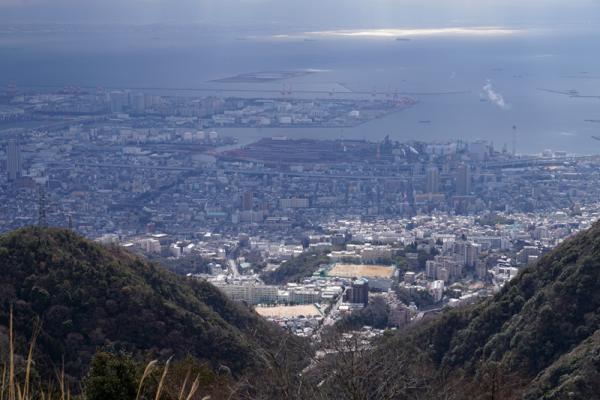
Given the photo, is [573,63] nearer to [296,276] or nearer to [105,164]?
[105,164]

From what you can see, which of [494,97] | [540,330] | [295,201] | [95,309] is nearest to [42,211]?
[95,309]

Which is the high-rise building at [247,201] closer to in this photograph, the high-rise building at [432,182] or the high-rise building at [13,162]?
the high-rise building at [432,182]

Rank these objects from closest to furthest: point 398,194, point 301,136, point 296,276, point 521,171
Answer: point 296,276 < point 398,194 < point 521,171 < point 301,136

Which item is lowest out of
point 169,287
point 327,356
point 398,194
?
point 398,194

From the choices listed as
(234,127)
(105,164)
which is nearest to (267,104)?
(234,127)

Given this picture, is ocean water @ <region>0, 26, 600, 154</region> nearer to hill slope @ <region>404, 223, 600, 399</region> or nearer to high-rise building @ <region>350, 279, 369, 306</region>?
high-rise building @ <region>350, 279, 369, 306</region>

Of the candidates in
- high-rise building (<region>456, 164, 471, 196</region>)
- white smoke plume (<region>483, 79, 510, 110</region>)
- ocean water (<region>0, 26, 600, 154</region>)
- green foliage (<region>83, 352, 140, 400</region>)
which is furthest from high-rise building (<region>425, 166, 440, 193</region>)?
green foliage (<region>83, 352, 140, 400</region>)

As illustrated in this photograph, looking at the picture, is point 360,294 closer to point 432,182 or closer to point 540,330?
point 540,330
